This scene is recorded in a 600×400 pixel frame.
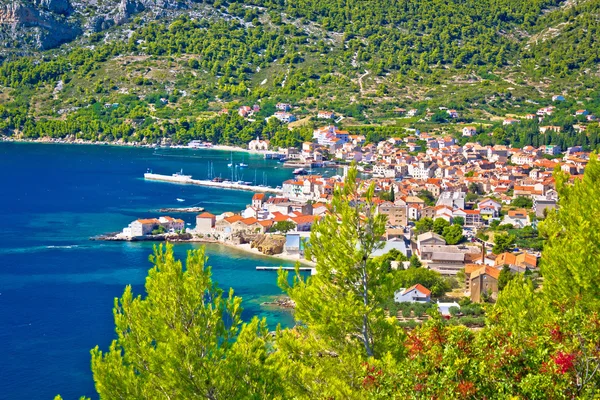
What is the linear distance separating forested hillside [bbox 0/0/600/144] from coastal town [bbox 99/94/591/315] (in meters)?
10.7

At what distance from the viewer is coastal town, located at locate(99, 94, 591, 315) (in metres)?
24.1

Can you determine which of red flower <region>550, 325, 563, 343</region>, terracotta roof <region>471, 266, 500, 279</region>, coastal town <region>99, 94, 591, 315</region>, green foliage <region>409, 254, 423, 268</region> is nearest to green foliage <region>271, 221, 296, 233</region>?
coastal town <region>99, 94, 591, 315</region>

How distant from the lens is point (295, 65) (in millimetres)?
75500

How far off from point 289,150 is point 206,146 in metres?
9.07

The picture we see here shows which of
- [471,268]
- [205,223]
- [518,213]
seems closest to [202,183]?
[205,223]

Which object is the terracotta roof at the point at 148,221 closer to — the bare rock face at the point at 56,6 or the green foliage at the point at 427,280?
the green foliage at the point at 427,280

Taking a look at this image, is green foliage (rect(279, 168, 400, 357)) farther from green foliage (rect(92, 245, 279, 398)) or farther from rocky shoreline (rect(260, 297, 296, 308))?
rocky shoreline (rect(260, 297, 296, 308))

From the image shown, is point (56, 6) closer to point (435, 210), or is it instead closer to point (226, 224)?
point (226, 224)

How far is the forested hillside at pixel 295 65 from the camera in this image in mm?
66312

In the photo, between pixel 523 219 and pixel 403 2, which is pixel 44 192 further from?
pixel 403 2

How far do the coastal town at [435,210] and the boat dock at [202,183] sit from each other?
0.23 ft

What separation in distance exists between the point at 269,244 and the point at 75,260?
22.5 feet

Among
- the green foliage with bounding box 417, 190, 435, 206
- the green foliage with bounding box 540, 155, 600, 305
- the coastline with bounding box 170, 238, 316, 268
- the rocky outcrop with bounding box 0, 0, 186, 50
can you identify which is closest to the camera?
the green foliage with bounding box 540, 155, 600, 305

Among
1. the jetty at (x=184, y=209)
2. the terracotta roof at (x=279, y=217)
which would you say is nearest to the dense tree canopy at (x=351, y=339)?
the terracotta roof at (x=279, y=217)
